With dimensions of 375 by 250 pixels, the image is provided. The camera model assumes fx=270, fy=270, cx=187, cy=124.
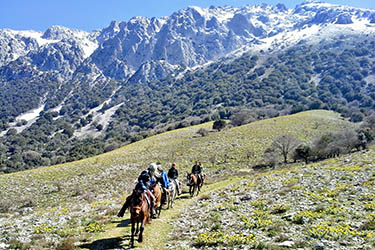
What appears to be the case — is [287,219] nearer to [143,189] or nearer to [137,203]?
Result: [143,189]

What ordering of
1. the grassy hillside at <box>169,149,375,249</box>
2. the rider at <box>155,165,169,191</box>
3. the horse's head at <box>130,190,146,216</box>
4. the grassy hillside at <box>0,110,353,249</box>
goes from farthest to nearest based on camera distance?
the rider at <box>155,165,169,191</box> → the grassy hillside at <box>0,110,353,249</box> → the horse's head at <box>130,190,146,216</box> → the grassy hillside at <box>169,149,375,249</box>

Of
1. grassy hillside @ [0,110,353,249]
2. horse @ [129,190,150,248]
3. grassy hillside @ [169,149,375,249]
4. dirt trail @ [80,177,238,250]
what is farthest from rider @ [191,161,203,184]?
horse @ [129,190,150,248]

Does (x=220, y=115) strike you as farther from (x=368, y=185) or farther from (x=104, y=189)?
(x=368, y=185)

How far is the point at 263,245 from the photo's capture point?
10.1 metres

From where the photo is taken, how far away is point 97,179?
130 feet

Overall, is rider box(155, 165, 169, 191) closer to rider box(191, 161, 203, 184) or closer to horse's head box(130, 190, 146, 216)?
horse's head box(130, 190, 146, 216)

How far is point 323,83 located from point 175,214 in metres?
191

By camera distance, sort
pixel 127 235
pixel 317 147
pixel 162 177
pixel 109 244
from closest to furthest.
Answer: pixel 109 244 < pixel 127 235 < pixel 162 177 < pixel 317 147

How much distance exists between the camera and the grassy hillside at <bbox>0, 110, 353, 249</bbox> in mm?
14180

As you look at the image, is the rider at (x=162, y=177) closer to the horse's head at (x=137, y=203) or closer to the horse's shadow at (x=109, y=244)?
the horse's shadow at (x=109, y=244)

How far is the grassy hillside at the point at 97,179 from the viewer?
14.2 meters

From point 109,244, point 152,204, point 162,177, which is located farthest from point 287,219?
point 109,244

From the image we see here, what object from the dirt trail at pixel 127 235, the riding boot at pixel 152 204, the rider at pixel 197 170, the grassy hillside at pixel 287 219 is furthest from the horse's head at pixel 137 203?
the rider at pixel 197 170

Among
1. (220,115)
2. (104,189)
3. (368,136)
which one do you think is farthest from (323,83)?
(104,189)
